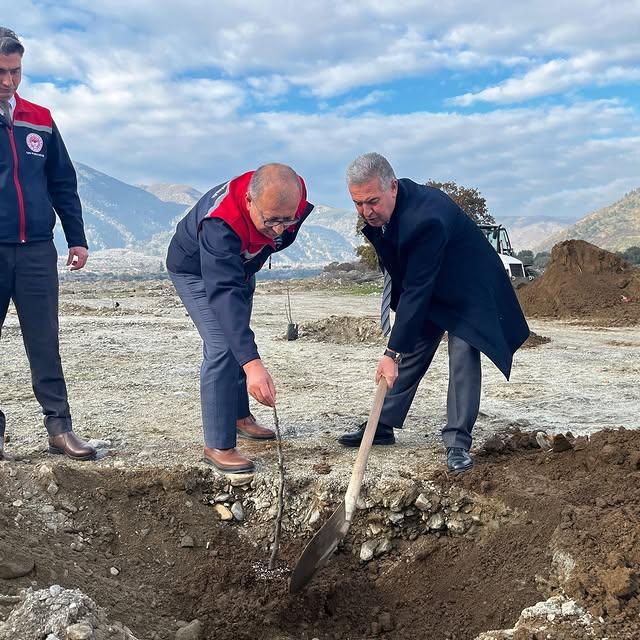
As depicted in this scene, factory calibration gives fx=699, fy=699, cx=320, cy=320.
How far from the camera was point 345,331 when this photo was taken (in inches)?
406

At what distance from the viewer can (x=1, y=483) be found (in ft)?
11.5

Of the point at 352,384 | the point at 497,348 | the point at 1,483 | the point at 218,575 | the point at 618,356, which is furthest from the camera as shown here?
the point at 618,356

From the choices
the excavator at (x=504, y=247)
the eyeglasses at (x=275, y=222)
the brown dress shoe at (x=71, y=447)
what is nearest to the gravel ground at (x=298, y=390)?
the brown dress shoe at (x=71, y=447)

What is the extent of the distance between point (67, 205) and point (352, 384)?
11.3ft

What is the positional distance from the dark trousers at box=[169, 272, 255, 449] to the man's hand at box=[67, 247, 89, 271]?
0.77m

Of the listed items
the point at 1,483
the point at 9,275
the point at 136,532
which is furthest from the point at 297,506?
the point at 9,275

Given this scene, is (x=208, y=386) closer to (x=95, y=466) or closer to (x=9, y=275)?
(x=95, y=466)

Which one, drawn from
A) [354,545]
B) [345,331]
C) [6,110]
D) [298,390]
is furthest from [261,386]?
[345,331]

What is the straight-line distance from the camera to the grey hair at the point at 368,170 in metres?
3.35

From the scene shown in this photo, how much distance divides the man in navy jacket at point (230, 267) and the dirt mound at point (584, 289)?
11430mm

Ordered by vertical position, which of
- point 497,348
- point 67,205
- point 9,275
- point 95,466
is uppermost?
point 67,205

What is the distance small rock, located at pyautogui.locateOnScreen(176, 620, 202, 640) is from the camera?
2.79 metres

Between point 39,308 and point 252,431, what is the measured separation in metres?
1.54

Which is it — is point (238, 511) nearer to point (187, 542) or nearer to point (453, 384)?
point (187, 542)
